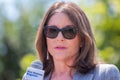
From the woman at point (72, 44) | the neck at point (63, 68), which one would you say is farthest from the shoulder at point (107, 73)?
the neck at point (63, 68)

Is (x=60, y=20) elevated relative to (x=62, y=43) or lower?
elevated

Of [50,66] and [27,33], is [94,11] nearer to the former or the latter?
[50,66]

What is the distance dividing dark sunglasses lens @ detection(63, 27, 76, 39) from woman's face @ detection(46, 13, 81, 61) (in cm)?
2

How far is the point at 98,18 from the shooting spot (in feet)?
39.3

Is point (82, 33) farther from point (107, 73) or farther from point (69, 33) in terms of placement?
point (107, 73)

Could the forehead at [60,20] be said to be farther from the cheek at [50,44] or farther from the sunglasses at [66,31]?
the cheek at [50,44]

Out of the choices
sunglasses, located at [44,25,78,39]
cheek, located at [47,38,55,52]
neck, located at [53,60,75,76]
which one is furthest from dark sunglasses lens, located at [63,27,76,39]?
neck, located at [53,60,75,76]

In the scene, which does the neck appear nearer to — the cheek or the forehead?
the cheek

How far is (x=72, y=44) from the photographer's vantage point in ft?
12.4

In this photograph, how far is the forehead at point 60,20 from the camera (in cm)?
379

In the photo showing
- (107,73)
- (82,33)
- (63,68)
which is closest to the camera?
(107,73)

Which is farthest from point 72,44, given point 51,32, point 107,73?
point 107,73

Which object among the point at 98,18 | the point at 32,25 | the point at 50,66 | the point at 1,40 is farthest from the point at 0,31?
the point at 50,66

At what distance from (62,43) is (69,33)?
96 mm
